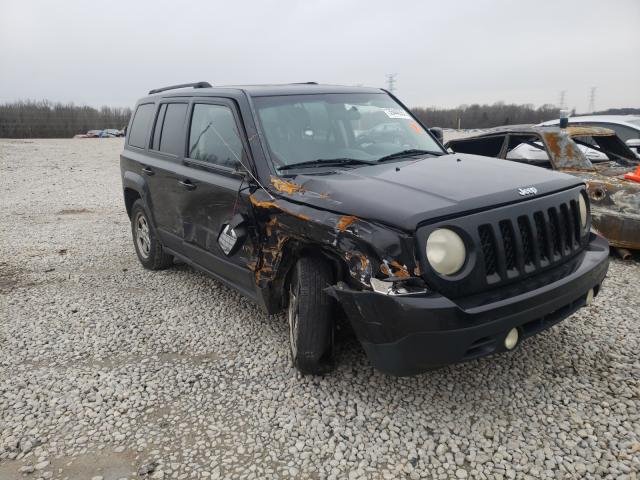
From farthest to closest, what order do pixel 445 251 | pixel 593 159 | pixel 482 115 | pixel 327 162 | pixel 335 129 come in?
pixel 482 115, pixel 593 159, pixel 335 129, pixel 327 162, pixel 445 251

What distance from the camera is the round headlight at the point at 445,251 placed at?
261cm

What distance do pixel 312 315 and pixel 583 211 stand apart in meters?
1.98

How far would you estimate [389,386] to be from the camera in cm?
329

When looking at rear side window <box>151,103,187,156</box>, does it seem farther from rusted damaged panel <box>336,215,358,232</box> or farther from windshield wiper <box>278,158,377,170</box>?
rusted damaged panel <box>336,215,358,232</box>

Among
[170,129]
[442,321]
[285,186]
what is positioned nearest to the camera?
[442,321]

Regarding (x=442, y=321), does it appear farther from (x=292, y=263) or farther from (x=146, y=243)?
(x=146, y=243)

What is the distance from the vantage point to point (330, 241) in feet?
9.31

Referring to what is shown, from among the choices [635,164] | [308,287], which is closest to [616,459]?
[308,287]

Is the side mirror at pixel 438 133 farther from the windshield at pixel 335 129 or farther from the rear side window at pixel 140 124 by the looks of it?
the rear side window at pixel 140 124

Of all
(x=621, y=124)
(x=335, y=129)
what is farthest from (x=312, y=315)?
(x=621, y=124)

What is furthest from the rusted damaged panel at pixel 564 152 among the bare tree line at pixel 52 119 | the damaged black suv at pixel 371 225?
the bare tree line at pixel 52 119

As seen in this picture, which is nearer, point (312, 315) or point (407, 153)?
point (312, 315)

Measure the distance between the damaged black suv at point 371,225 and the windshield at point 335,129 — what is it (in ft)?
0.04

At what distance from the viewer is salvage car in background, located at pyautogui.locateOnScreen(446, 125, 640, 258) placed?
526cm
